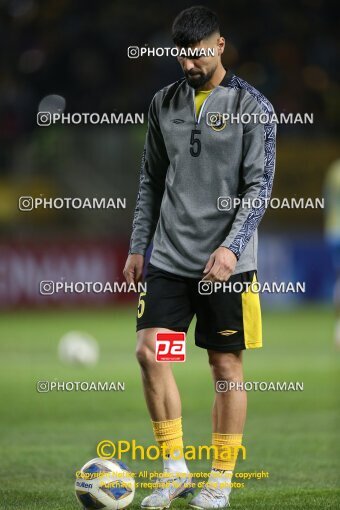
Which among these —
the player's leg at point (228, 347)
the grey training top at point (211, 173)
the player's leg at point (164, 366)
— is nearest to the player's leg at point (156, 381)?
the player's leg at point (164, 366)

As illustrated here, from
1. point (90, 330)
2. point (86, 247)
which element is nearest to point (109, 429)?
point (90, 330)

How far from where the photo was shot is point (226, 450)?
13.1 feet

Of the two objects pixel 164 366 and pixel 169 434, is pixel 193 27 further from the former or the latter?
pixel 169 434

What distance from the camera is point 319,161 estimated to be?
1506 cm

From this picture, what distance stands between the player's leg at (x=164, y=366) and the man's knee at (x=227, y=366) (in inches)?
6.1

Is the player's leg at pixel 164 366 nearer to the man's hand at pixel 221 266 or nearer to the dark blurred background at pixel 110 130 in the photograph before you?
the man's hand at pixel 221 266

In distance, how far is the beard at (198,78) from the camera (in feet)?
12.8

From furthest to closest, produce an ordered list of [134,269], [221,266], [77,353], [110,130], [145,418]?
1. [110,130]
2. [77,353]
3. [145,418]
4. [134,269]
5. [221,266]

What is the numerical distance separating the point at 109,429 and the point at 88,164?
→ 8764 millimetres

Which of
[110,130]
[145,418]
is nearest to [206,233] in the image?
[145,418]

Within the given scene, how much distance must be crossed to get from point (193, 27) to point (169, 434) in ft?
4.52

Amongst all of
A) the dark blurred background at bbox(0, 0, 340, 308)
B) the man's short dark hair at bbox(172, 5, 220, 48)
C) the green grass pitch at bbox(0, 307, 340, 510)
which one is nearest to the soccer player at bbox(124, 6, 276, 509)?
the man's short dark hair at bbox(172, 5, 220, 48)

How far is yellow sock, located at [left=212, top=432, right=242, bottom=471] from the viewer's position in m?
3.96

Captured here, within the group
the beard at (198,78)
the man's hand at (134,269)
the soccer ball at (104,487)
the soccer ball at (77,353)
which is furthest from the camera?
the soccer ball at (77,353)
